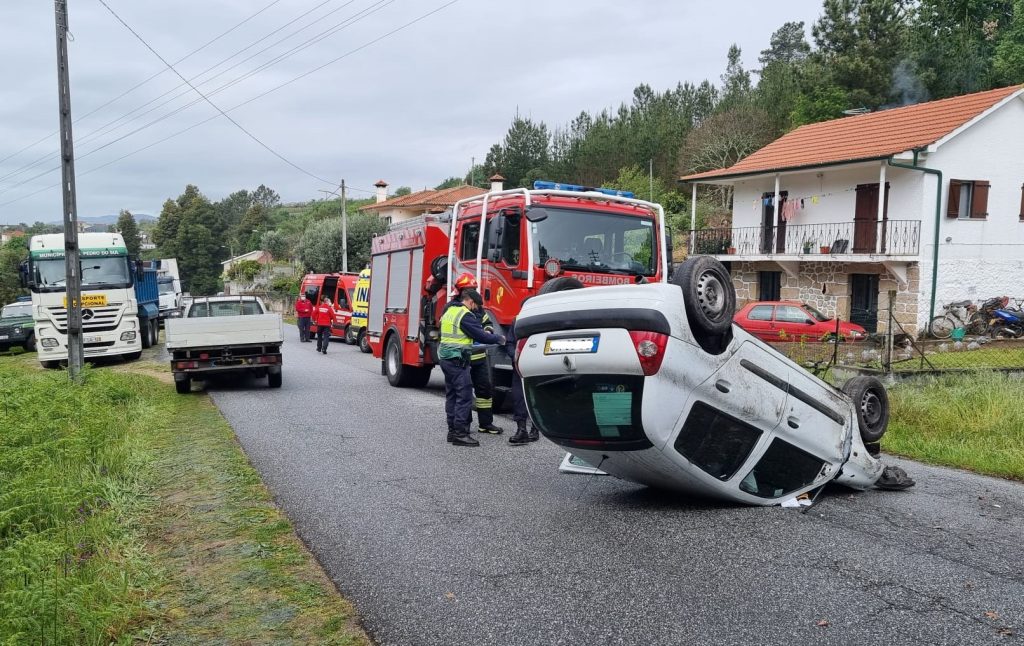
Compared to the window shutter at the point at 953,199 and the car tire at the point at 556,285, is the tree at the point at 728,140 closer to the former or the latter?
the window shutter at the point at 953,199

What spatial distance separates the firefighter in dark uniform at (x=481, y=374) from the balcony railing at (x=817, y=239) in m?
18.9

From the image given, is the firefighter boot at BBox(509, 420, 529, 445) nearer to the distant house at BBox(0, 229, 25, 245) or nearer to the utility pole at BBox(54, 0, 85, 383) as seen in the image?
the utility pole at BBox(54, 0, 85, 383)

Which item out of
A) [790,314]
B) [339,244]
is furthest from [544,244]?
[339,244]

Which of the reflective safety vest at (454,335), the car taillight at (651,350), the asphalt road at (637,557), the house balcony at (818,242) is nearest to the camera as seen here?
the asphalt road at (637,557)

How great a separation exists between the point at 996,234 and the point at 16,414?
88.3 ft

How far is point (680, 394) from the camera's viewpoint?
5.21 m

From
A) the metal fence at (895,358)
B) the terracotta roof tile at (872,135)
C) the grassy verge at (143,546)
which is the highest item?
the terracotta roof tile at (872,135)

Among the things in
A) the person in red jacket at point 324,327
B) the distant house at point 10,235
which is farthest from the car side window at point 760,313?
the distant house at point 10,235

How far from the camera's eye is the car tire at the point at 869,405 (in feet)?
21.8

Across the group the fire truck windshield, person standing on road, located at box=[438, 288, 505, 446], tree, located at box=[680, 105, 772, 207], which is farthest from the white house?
person standing on road, located at box=[438, 288, 505, 446]

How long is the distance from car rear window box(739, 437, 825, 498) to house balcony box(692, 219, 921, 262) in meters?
20.8

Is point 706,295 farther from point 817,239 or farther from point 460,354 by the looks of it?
point 817,239

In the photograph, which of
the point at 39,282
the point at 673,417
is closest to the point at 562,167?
the point at 39,282

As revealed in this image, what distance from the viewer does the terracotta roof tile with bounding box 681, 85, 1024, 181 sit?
25047 mm
